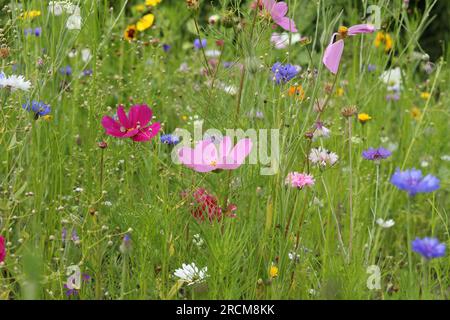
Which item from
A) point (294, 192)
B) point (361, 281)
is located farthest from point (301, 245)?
point (361, 281)

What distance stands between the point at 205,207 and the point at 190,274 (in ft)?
0.47

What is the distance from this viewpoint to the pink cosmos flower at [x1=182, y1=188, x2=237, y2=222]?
127cm

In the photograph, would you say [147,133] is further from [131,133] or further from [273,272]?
[273,272]

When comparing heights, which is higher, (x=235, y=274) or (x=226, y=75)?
(x=226, y=75)

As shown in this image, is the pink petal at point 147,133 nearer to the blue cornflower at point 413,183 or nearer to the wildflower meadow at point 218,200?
the wildflower meadow at point 218,200

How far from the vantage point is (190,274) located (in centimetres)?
Answer: 121

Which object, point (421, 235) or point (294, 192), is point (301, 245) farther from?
point (421, 235)

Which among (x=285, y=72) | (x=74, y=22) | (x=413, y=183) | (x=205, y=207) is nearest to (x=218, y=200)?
(x=205, y=207)

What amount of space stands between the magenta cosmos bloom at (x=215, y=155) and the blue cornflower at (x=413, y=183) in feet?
0.87

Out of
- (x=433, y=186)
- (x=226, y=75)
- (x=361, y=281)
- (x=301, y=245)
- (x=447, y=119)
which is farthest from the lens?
(x=447, y=119)

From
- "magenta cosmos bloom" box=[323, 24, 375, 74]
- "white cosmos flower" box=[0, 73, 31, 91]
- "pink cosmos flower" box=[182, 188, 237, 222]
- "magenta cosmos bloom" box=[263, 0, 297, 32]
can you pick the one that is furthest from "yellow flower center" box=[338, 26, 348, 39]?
"white cosmos flower" box=[0, 73, 31, 91]

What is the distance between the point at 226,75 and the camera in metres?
1.52
